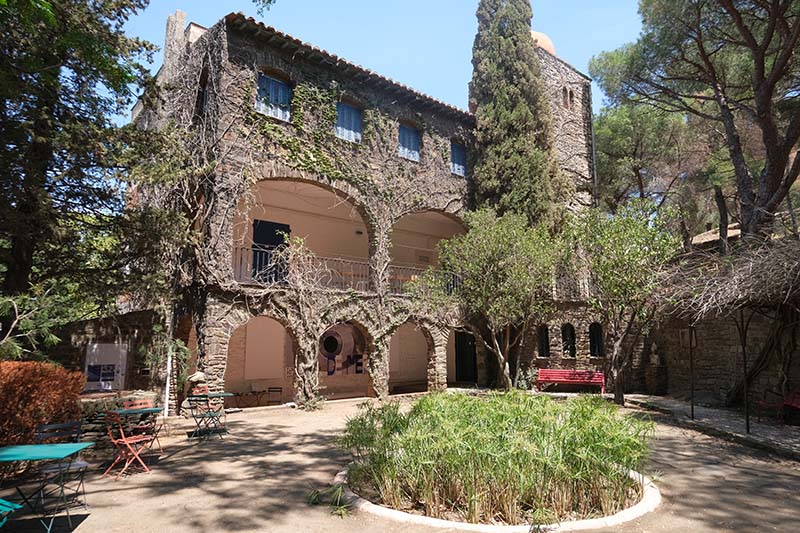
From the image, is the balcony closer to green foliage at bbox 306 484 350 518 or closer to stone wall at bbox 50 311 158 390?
stone wall at bbox 50 311 158 390

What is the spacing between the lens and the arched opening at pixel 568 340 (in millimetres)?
16625

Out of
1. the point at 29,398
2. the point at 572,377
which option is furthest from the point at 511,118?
the point at 29,398

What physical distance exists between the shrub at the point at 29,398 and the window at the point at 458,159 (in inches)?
510

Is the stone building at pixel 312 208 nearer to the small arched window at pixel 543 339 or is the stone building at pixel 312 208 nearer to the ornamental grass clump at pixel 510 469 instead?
the small arched window at pixel 543 339

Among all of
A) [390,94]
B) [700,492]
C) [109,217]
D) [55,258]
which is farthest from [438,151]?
[700,492]

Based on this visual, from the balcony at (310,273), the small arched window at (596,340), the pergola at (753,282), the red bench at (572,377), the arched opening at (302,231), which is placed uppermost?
the arched opening at (302,231)

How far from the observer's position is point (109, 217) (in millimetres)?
9273

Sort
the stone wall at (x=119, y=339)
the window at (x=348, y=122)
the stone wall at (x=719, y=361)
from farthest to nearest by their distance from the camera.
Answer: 1. the window at (x=348, y=122)
2. the stone wall at (x=719, y=361)
3. the stone wall at (x=119, y=339)

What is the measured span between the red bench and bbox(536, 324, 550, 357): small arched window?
3.56 ft

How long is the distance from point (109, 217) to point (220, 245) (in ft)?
8.57

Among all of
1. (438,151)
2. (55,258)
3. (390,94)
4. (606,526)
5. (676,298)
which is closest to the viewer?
(606,526)

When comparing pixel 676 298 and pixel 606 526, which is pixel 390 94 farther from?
pixel 606 526

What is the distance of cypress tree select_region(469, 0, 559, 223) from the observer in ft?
53.4

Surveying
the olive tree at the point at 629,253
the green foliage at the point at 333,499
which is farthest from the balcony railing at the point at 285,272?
the green foliage at the point at 333,499
